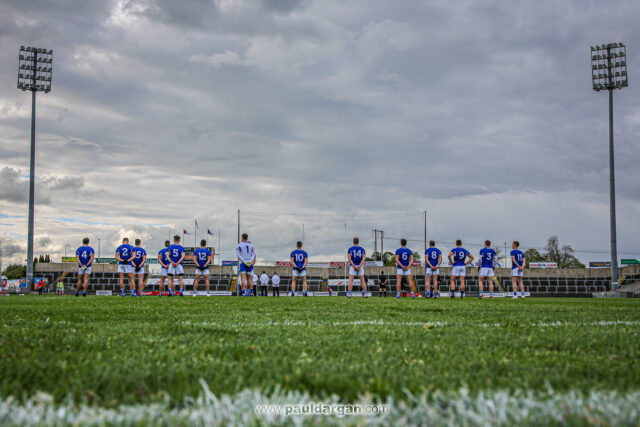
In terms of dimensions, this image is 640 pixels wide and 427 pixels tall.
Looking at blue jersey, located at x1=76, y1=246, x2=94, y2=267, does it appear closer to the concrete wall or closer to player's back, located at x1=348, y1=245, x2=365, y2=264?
player's back, located at x1=348, y1=245, x2=365, y2=264

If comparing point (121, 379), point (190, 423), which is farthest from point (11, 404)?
point (190, 423)

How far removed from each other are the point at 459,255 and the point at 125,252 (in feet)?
39.1

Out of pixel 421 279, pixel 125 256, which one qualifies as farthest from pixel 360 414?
pixel 421 279

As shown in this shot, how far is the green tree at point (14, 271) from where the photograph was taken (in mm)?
133375

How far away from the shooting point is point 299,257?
54.1ft

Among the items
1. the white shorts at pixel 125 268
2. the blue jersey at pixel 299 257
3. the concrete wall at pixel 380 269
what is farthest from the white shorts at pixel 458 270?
the concrete wall at pixel 380 269

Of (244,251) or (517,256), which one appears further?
(517,256)

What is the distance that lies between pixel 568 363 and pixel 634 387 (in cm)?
59

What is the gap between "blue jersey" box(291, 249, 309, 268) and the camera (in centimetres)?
1642

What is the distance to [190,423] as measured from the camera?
5.47 feet

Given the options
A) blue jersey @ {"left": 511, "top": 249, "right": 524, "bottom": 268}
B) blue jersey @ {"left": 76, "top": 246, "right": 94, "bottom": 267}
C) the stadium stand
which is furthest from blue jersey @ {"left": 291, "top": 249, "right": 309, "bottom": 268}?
the stadium stand

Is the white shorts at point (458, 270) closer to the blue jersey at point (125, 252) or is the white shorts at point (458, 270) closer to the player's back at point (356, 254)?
the player's back at point (356, 254)

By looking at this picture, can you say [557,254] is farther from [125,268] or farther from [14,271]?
[14,271]

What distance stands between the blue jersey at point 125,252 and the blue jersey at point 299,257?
5692 millimetres
